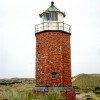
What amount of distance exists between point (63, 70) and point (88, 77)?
2786cm

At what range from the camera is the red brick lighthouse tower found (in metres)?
17.0

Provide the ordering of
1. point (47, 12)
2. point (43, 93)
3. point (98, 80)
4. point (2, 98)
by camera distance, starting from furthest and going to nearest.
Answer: point (98, 80) → point (47, 12) → point (43, 93) → point (2, 98)

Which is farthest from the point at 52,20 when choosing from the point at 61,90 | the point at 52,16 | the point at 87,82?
the point at 87,82

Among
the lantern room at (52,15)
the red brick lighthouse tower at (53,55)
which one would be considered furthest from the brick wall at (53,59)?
the lantern room at (52,15)

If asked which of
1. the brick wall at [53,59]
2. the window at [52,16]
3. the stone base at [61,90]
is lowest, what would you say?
the stone base at [61,90]

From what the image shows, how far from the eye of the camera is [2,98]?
44.9 feet

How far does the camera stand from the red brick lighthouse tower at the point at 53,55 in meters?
17.0

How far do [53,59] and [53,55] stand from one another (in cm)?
27

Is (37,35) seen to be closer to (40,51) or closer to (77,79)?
(40,51)

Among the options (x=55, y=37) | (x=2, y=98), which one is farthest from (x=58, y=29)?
(x=2, y=98)

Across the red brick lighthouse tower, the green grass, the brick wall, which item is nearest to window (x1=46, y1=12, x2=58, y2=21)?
the red brick lighthouse tower

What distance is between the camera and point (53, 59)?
17109mm

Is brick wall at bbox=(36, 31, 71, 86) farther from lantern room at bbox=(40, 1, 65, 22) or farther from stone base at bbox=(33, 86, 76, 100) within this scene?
lantern room at bbox=(40, 1, 65, 22)

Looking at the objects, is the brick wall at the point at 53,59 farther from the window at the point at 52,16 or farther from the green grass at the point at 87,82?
the green grass at the point at 87,82
